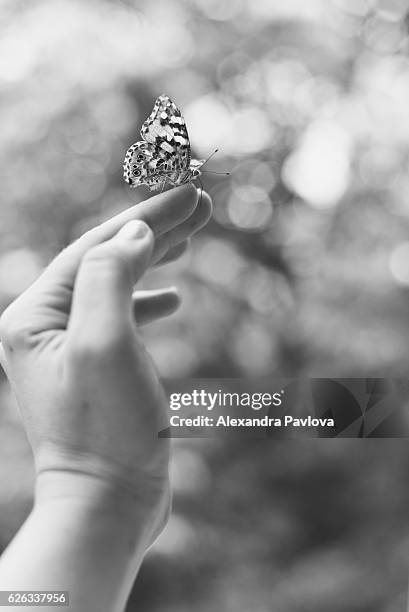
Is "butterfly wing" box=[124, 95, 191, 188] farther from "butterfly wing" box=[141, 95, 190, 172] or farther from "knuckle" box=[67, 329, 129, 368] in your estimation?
"knuckle" box=[67, 329, 129, 368]

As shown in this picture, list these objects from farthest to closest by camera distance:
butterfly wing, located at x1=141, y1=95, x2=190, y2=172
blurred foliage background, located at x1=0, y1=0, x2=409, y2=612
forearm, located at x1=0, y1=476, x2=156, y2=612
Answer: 1. blurred foliage background, located at x1=0, y1=0, x2=409, y2=612
2. butterfly wing, located at x1=141, y1=95, x2=190, y2=172
3. forearm, located at x1=0, y1=476, x2=156, y2=612

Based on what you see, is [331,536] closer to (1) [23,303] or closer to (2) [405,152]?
(2) [405,152]

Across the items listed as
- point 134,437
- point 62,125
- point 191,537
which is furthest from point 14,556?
point 62,125

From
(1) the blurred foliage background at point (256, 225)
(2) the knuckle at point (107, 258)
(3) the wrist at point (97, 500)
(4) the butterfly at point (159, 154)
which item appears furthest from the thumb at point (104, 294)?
(1) the blurred foliage background at point (256, 225)

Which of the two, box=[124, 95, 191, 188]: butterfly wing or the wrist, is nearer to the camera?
the wrist

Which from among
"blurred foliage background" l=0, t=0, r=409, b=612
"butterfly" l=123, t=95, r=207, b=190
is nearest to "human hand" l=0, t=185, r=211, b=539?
"butterfly" l=123, t=95, r=207, b=190

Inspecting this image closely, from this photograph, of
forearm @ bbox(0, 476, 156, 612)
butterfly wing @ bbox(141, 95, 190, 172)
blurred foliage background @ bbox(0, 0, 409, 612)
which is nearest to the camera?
forearm @ bbox(0, 476, 156, 612)

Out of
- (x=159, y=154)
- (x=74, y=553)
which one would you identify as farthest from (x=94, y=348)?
(x=159, y=154)
